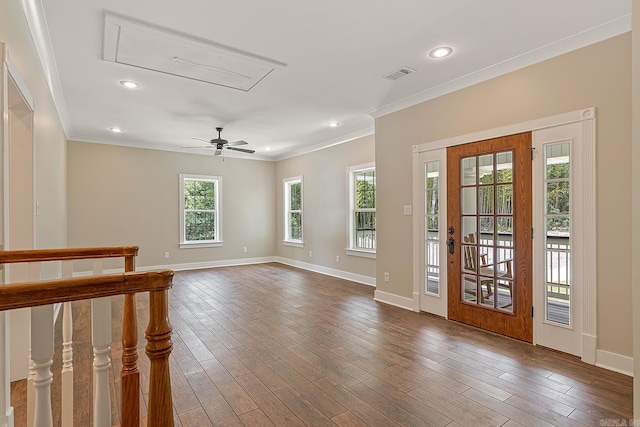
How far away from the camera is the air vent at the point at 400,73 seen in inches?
135

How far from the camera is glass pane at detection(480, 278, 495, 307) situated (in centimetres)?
348

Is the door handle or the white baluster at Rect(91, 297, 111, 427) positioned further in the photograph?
the door handle

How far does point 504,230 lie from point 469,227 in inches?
15.2

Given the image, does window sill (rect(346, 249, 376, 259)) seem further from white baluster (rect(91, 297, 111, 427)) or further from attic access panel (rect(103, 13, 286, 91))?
white baluster (rect(91, 297, 111, 427))


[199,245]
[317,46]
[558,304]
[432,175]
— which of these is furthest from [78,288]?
[199,245]

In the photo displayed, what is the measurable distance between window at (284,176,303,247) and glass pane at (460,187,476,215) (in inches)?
179

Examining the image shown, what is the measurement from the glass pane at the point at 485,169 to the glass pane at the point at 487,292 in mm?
1097

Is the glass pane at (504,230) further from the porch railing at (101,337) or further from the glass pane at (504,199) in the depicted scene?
the porch railing at (101,337)

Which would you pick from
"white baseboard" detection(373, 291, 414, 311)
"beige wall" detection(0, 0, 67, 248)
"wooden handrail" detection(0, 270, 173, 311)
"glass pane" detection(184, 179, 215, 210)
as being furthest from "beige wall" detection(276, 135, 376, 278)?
"wooden handrail" detection(0, 270, 173, 311)

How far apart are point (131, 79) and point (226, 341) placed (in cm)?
306

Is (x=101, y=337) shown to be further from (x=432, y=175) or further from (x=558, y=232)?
(x=432, y=175)

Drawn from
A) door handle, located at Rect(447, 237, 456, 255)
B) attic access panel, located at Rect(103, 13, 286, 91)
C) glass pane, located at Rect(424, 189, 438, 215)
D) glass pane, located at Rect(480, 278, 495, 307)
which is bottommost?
glass pane, located at Rect(480, 278, 495, 307)

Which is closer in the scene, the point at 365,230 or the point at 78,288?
the point at 78,288

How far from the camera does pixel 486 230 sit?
352 cm
